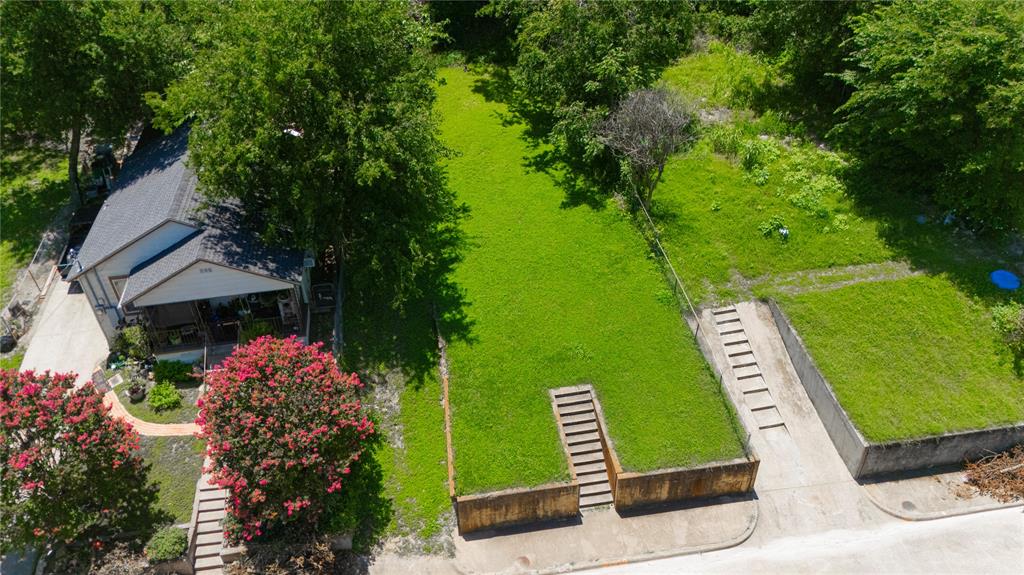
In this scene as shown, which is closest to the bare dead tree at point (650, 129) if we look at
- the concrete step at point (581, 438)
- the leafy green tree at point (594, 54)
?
the leafy green tree at point (594, 54)

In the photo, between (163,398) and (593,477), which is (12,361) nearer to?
(163,398)

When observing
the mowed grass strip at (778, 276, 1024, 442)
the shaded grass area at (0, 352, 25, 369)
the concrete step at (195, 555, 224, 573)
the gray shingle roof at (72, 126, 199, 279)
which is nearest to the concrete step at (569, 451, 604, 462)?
the mowed grass strip at (778, 276, 1024, 442)

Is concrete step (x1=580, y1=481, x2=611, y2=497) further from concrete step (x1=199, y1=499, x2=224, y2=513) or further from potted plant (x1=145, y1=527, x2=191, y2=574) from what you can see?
potted plant (x1=145, y1=527, x2=191, y2=574)

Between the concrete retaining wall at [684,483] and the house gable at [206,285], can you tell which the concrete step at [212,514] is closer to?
the house gable at [206,285]

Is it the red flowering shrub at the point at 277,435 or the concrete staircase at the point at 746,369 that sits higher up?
the red flowering shrub at the point at 277,435

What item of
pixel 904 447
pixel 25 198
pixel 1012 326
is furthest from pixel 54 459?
pixel 1012 326

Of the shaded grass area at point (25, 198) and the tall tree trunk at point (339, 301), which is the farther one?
the shaded grass area at point (25, 198)

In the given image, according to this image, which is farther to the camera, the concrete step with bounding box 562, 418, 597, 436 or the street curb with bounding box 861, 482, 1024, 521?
the concrete step with bounding box 562, 418, 597, 436

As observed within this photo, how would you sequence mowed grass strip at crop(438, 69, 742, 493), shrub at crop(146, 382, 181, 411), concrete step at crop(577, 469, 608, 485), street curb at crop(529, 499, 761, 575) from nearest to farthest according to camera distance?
street curb at crop(529, 499, 761, 575), mowed grass strip at crop(438, 69, 742, 493), concrete step at crop(577, 469, 608, 485), shrub at crop(146, 382, 181, 411)
